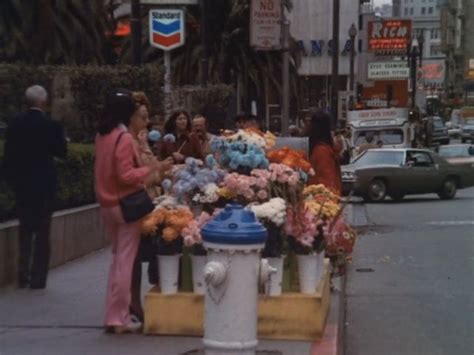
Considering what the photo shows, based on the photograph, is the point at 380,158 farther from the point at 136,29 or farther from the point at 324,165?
the point at 324,165

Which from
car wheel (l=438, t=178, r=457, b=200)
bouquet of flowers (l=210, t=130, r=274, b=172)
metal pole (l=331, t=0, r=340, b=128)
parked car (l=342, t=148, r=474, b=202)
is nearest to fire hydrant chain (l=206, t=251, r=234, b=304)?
bouquet of flowers (l=210, t=130, r=274, b=172)

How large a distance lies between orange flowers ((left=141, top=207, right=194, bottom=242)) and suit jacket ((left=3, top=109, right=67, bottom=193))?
212 centimetres

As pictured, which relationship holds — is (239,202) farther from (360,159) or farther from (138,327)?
(360,159)

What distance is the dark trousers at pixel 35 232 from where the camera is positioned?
930 centimetres

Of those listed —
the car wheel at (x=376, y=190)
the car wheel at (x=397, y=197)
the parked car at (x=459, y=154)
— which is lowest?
the car wheel at (x=397, y=197)

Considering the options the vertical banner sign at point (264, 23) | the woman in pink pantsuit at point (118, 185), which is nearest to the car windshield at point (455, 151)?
the vertical banner sign at point (264, 23)

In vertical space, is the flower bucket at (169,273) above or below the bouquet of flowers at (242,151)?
below

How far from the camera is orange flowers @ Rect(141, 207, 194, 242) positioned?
7.34 metres

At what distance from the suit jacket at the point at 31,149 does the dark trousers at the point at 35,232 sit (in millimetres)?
109

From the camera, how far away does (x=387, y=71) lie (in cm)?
5128

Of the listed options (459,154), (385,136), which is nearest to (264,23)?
(459,154)

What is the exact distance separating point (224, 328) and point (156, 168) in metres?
2.00

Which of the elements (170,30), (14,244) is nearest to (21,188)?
(14,244)

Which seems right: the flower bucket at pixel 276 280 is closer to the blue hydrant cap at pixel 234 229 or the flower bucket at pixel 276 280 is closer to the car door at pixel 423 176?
the blue hydrant cap at pixel 234 229
